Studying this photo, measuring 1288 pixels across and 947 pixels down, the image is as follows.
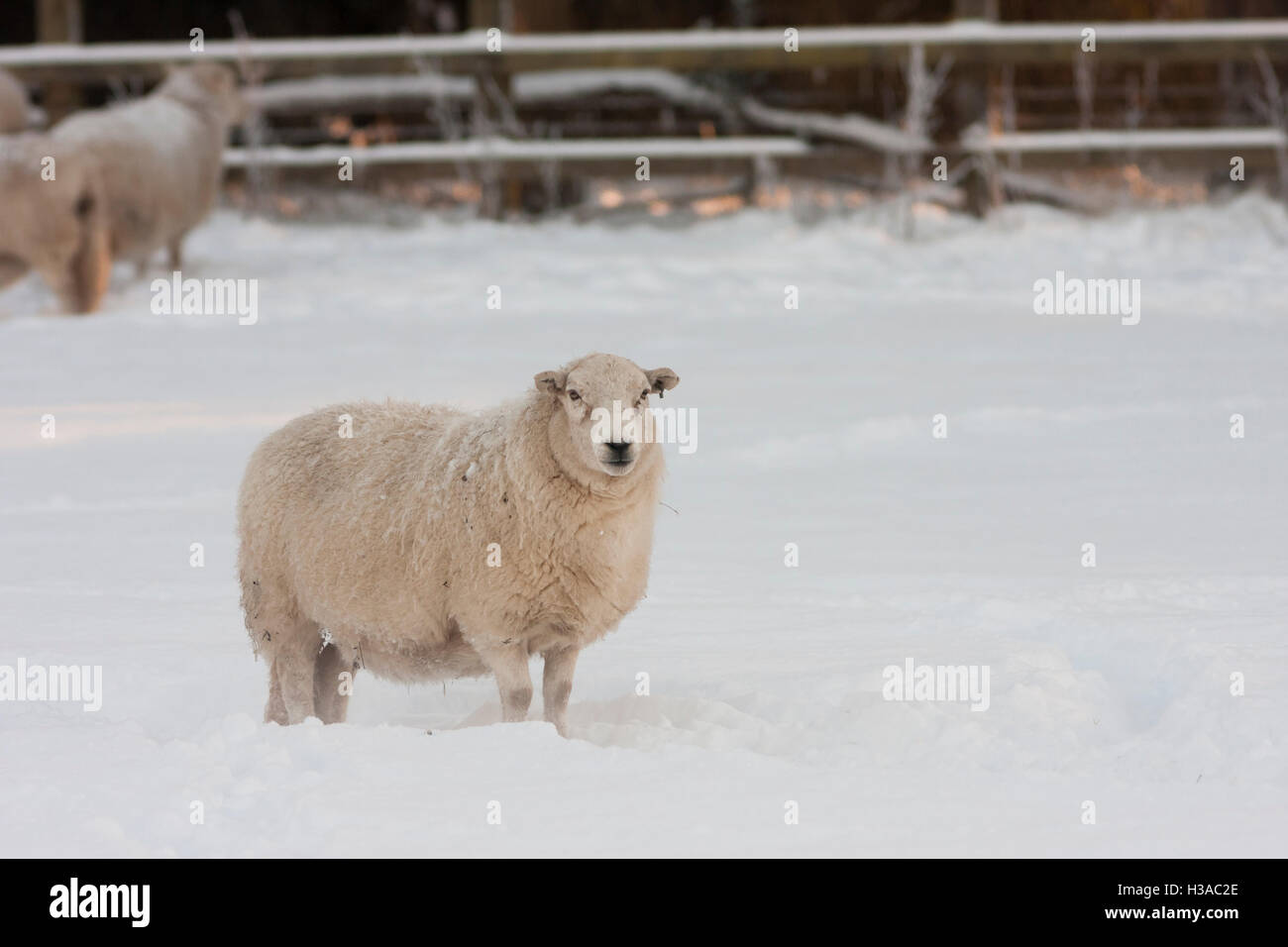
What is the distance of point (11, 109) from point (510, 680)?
877 cm

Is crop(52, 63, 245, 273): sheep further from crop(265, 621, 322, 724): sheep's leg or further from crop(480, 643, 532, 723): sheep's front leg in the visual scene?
crop(480, 643, 532, 723): sheep's front leg

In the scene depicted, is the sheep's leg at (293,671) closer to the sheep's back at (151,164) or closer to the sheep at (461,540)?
the sheep at (461,540)

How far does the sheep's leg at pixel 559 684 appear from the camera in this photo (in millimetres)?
4418

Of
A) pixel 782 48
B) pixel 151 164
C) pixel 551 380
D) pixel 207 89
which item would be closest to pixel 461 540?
pixel 551 380

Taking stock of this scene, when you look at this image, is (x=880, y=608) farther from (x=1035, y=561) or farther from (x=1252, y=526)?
(x=1252, y=526)

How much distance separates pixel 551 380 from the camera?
4.35 m

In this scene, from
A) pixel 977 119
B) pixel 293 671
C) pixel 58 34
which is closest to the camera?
pixel 293 671

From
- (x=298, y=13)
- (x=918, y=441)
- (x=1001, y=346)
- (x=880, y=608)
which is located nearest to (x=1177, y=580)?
(x=880, y=608)

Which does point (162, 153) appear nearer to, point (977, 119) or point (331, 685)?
point (977, 119)

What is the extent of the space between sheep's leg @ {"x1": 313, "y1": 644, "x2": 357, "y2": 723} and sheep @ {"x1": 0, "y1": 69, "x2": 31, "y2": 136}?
7.82m

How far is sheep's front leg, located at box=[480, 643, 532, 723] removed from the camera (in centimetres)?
430

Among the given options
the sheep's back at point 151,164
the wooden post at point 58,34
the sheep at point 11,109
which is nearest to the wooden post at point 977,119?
the sheep's back at point 151,164

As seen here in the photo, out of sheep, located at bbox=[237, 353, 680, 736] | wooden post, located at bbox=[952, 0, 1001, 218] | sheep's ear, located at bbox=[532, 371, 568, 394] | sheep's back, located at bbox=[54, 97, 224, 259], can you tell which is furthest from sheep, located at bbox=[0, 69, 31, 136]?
sheep's ear, located at bbox=[532, 371, 568, 394]

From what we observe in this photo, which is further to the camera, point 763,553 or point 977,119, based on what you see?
point 977,119
